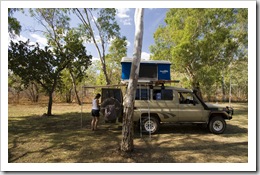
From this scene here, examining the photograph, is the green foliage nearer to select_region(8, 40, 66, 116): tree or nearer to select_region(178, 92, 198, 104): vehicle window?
select_region(8, 40, 66, 116): tree

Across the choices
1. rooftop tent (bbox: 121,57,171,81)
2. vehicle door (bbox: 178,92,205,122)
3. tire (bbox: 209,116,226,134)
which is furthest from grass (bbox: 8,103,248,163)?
rooftop tent (bbox: 121,57,171,81)

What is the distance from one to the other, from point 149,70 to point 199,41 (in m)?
8.80

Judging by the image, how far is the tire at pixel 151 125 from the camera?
6867 millimetres

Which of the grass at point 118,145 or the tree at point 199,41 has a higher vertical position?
the tree at point 199,41

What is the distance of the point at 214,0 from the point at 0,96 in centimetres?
635

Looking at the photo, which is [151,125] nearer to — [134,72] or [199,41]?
[134,72]

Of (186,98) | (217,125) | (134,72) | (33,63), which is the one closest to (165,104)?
(186,98)

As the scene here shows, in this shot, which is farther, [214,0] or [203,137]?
[203,137]

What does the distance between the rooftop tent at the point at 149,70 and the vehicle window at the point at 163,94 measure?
557 millimetres

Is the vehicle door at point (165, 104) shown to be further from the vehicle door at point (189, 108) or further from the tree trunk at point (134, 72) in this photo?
the tree trunk at point (134, 72)

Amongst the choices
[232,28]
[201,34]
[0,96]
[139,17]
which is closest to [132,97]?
[139,17]

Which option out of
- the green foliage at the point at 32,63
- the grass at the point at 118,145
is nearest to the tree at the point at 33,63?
the green foliage at the point at 32,63

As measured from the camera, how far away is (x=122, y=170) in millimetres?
4242

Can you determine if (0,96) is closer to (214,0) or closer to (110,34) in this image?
(214,0)
